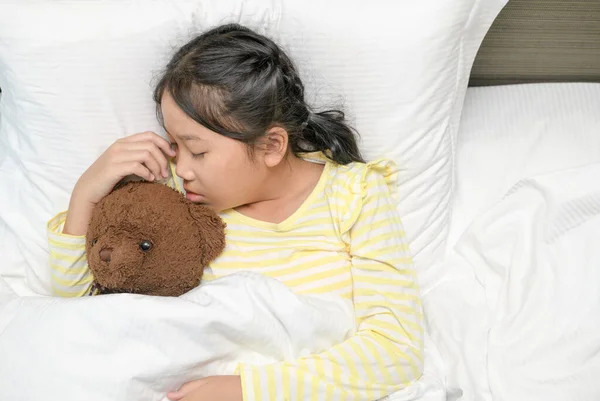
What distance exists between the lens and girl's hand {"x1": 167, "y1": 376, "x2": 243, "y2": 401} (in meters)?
1.06

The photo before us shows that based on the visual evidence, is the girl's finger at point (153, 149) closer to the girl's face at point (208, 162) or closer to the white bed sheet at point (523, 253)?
the girl's face at point (208, 162)

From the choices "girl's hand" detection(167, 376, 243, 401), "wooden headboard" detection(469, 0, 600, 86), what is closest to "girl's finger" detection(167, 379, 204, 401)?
"girl's hand" detection(167, 376, 243, 401)

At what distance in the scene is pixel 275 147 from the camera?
1.19 metres

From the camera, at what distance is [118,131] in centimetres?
127

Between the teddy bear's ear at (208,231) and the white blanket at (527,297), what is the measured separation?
0.41m

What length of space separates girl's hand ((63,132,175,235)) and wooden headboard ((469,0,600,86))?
2.49 ft

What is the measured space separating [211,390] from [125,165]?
40 centimetres

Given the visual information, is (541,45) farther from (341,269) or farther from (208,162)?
(208,162)

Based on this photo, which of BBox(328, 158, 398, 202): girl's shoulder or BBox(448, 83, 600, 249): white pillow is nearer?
BBox(328, 158, 398, 202): girl's shoulder

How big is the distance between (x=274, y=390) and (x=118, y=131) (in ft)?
1.81

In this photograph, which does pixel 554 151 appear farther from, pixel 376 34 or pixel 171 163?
pixel 171 163

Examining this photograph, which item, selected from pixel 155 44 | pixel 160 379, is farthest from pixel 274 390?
pixel 155 44

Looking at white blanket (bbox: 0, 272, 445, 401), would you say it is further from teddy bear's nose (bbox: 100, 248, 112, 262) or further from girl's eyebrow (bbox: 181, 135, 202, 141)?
girl's eyebrow (bbox: 181, 135, 202, 141)

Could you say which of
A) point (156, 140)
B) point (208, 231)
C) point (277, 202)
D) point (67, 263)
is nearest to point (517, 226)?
point (277, 202)
